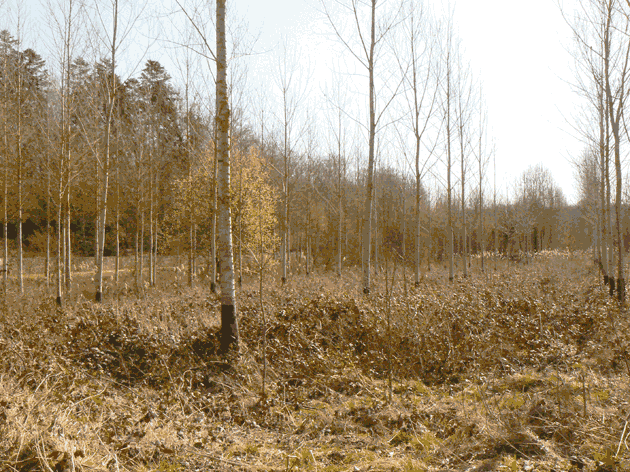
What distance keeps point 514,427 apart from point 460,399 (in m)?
0.94

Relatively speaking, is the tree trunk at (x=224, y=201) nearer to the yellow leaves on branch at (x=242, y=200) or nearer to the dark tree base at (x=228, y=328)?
the dark tree base at (x=228, y=328)

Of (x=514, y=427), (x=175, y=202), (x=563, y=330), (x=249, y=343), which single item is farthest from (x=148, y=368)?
(x=175, y=202)

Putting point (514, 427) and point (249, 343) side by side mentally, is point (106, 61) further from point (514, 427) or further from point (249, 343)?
point (514, 427)

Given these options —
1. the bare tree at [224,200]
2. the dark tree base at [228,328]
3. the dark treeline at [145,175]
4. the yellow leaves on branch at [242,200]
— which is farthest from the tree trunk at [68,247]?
the dark tree base at [228,328]

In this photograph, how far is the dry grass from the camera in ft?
11.2

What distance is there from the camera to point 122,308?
27.0ft

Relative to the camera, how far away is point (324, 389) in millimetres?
5219

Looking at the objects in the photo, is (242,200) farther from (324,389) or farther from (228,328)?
(324,389)

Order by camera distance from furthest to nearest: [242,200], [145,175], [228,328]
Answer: [145,175] < [242,200] < [228,328]

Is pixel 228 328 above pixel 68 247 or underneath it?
underneath

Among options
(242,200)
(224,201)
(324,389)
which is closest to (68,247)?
(242,200)

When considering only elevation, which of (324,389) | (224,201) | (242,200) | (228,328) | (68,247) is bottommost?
(324,389)

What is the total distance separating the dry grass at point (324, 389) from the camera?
134 inches

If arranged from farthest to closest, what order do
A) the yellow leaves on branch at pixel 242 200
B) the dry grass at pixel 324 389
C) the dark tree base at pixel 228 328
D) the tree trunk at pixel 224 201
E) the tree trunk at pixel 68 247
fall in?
the yellow leaves on branch at pixel 242 200 → the tree trunk at pixel 68 247 → the dark tree base at pixel 228 328 → the tree trunk at pixel 224 201 → the dry grass at pixel 324 389
